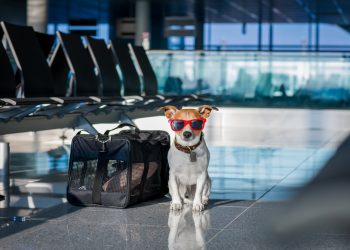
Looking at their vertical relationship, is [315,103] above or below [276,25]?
below

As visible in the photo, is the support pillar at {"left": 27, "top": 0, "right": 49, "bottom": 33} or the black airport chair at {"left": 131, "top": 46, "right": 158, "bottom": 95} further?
the support pillar at {"left": 27, "top": 0, "right": 49, "bottom": 33}

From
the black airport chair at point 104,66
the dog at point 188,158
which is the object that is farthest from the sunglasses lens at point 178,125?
the black airport chair at point 104,66

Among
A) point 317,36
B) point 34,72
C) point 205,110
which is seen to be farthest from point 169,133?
point 317,36

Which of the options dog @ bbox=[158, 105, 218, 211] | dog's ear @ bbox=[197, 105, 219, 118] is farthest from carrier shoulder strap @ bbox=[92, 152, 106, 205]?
dog's ear @ bbox=[197, 105, 219, 118]

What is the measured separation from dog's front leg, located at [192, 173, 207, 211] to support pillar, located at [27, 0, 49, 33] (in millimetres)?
16451

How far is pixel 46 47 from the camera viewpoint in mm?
7305

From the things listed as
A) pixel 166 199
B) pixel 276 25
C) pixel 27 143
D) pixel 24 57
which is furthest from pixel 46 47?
pixel 276 25

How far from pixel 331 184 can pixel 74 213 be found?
2.98 m

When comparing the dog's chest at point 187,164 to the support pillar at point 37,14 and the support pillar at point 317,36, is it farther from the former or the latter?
the support pillar at point 317,36

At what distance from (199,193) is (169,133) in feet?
13.2

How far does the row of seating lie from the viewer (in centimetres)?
565

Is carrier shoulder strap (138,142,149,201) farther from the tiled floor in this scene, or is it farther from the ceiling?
the ceiling

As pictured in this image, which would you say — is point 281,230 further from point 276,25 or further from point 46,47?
point 276,25

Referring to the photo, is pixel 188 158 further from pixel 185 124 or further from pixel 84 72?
pixel 84 72
